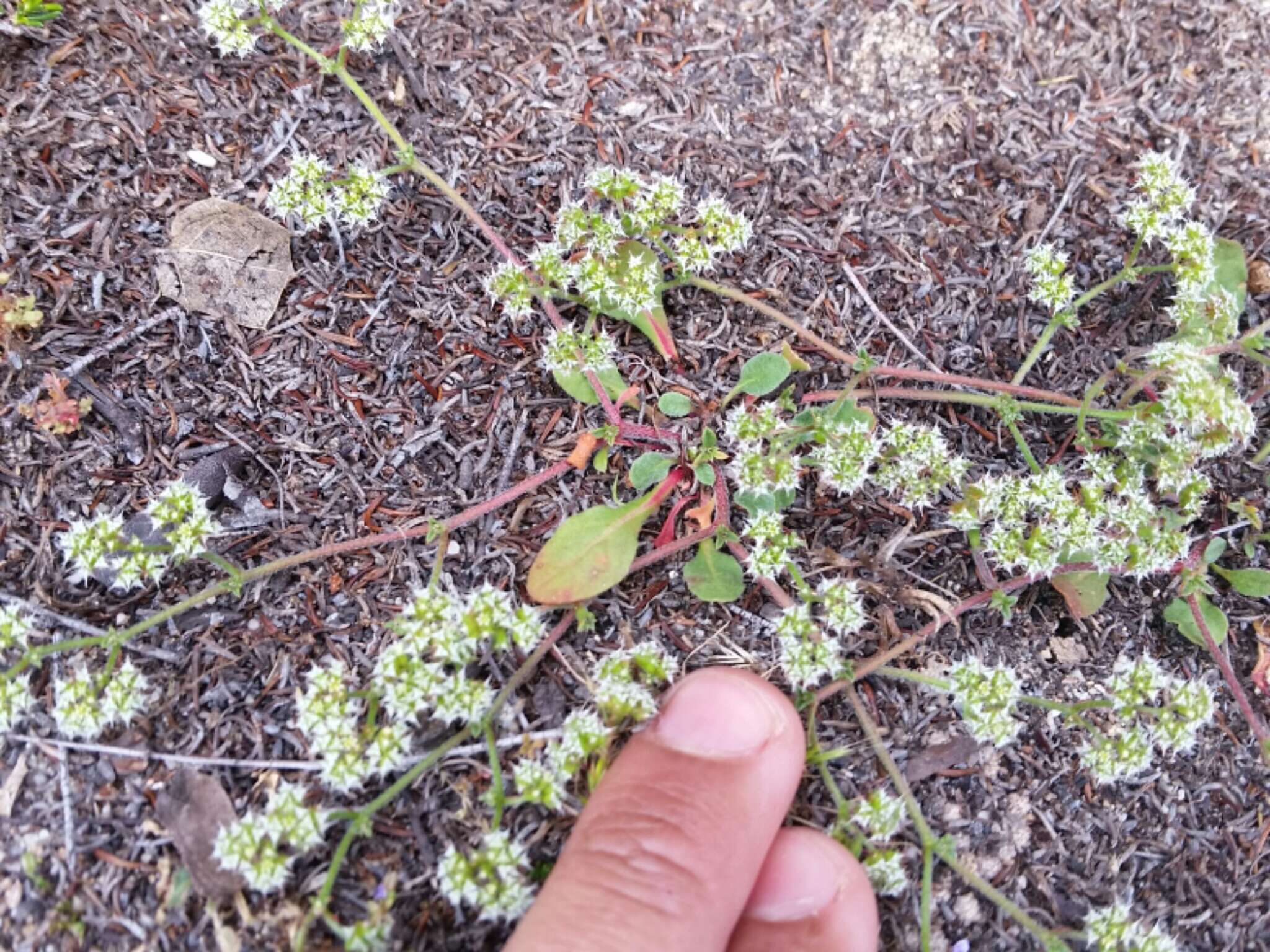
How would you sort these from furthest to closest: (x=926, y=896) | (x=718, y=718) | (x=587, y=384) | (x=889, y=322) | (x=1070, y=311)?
(x=889, y=322) < (x=1070, y=311) < (x=587, y=384) < (x=926, y=896) < (x=718, y=718)

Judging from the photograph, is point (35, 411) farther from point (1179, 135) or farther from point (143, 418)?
point (1179, 135)

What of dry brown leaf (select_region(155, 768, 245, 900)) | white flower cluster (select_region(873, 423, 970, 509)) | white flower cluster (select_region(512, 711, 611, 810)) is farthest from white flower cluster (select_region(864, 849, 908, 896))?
dry brown leaf (select_region(155, 768, 245, 900))

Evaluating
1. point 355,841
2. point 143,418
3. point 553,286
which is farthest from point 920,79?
point 355,841

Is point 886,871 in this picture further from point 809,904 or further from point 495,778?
point 495,778

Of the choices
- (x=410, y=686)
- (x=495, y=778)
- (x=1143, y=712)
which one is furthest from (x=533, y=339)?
(x=1143, y=712)

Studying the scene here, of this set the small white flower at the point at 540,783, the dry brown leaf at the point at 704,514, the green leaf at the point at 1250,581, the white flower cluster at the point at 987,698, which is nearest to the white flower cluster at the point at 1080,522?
the green leaf at the point at 1250,581
